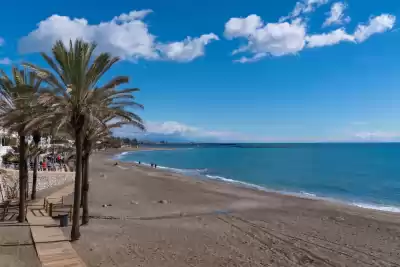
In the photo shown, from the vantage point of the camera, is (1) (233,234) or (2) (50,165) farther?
(2) (50,165)

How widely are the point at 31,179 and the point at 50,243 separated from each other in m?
17.1

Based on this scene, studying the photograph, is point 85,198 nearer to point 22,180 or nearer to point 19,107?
point 22,180

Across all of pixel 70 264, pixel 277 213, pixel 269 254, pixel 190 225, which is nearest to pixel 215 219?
pixel 190 225

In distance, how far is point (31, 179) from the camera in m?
27.9

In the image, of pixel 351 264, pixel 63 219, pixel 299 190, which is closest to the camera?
pixel 351 264

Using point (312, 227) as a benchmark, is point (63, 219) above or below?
above

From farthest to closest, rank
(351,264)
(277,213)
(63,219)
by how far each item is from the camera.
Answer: (277,213) → (63,219) → (351,264)

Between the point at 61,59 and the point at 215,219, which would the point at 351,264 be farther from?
the point at 61,59

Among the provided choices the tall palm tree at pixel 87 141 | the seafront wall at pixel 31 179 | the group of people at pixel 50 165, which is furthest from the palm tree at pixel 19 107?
the group of people at pixel 50 165

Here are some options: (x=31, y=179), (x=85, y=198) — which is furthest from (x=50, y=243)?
(x=31, y=179)

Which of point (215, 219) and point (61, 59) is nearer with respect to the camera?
point (61, 59)

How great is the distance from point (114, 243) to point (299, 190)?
3074 cm

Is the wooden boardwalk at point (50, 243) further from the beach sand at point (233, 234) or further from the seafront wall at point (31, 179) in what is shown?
the seafront wall at point (31, 179)

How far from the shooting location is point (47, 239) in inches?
529
